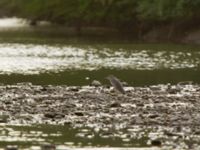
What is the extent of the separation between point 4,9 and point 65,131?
11778cm

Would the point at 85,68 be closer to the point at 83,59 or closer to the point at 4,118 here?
the point at 83,59

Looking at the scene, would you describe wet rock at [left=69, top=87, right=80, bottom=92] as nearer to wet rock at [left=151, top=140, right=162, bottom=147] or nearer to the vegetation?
wet rock at [left=151, top=140, right=162, bottom=147]

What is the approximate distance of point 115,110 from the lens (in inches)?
969

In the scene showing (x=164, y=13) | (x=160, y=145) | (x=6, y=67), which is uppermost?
(x=164, y=13)

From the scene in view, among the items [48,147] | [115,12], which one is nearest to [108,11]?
[115,12]

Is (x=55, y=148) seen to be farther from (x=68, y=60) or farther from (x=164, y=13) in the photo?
(x=164, y=13)

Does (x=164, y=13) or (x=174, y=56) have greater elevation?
(x=164, y=13)

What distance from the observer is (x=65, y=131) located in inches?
826

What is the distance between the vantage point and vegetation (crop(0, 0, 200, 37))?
7175 centimetres

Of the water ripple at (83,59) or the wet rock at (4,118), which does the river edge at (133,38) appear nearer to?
the water ripple at (83,59)

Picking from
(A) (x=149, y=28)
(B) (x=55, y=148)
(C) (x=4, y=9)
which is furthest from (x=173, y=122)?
(C) (x=4, y=9)

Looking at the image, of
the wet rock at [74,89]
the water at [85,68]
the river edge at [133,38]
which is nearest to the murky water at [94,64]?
the water at [85,68]

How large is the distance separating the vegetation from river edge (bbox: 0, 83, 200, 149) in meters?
40.0

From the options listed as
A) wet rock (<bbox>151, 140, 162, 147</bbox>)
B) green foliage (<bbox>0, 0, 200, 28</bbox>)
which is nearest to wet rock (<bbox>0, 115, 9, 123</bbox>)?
wet rock (<bbox>151, 140, 162, 147</bbox>)
